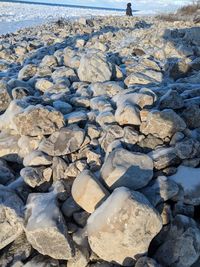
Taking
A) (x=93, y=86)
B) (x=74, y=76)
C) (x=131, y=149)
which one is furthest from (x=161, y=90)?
(x=74, y=76)

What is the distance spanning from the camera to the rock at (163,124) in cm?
292

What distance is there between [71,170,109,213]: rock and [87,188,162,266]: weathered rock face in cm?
20

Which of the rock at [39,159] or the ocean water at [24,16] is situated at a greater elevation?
the rock at [39,159]

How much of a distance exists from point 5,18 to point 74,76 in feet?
67.5

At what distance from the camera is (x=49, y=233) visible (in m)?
2.23

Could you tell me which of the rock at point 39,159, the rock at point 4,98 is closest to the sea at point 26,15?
the rock at point 4,98

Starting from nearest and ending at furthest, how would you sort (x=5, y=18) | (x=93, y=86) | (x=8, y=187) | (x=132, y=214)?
(x=132, y=214) < (x=8, y=187) < (x=93, y=86) < (x=5, y=18)

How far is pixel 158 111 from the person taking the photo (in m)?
3.00

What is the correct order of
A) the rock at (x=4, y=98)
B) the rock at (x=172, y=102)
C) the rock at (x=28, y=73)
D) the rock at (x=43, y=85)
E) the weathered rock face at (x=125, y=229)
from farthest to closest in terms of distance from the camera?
1. the rock at (x=28, y=73)
2. the rock at (x=43, y=85)
3. the rock at (x=4, y=98)
4. the rock at (x=172, y=102)
5. the weathered rock face at (x=125, y=229)

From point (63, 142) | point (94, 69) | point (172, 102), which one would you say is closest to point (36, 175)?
point (63, 142)

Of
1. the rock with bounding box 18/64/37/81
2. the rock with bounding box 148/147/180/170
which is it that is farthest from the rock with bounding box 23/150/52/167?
the rock with bounding box 18/64/37/81

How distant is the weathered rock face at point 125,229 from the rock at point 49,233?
0.56ft

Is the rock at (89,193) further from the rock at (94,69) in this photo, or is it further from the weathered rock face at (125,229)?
the rock at (94,69)

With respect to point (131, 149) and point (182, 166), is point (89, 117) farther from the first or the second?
point (182, 166)
